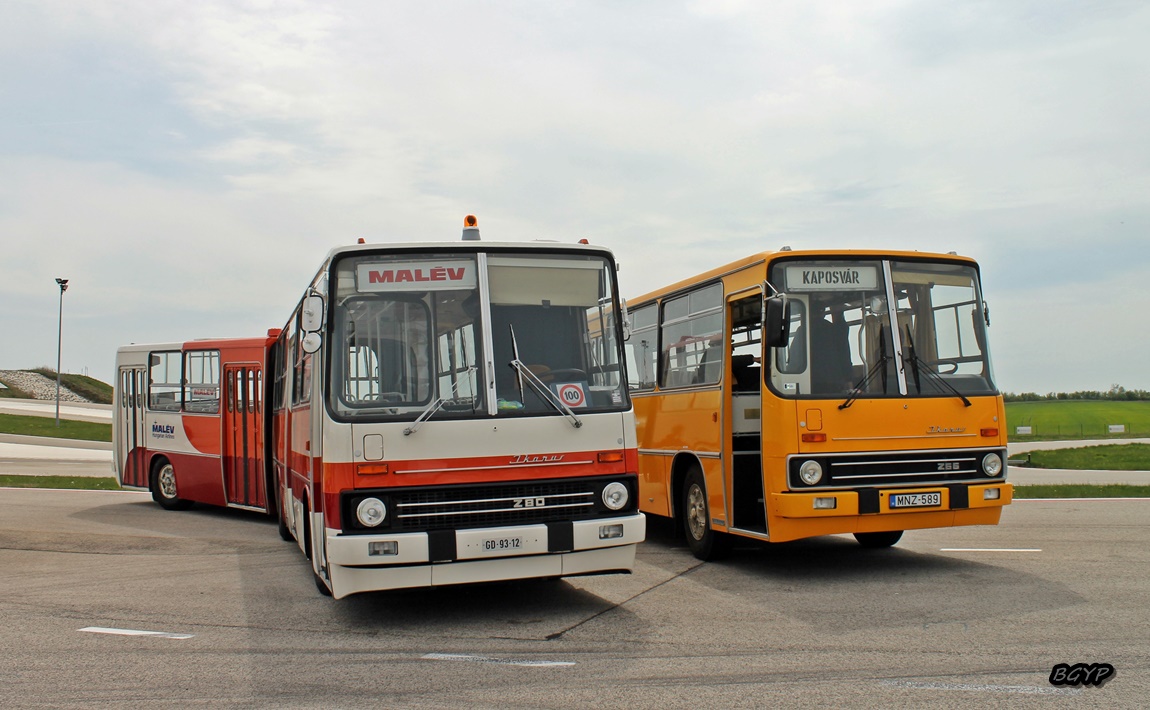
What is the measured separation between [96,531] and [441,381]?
9.41 metres

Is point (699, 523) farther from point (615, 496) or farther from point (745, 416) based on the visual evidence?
point (615, 496)

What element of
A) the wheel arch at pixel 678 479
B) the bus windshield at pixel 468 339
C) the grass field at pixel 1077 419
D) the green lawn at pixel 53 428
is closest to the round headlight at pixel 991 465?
the wheel arch at pixel 678 479

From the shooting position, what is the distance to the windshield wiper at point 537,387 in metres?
8.00

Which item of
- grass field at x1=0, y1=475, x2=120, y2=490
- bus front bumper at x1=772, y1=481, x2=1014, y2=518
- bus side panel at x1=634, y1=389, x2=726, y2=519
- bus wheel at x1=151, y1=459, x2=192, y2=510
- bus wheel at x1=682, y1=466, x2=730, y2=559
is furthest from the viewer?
grass field at x1=0, y1=475, x2=120, y2=490

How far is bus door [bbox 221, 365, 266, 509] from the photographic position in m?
16.2

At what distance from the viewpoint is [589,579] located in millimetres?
10047

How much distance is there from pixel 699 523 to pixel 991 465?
9.98ft

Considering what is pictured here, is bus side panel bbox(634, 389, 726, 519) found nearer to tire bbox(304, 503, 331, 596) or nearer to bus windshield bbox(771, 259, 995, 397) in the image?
bus windshield bbox(771, 259, 995, 397)

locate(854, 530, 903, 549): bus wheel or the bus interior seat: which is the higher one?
the bus interior seat

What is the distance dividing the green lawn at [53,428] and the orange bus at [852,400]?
38.4 metres

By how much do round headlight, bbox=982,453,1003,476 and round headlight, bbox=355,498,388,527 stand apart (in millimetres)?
5673

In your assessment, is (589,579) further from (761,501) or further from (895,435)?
(895,435)

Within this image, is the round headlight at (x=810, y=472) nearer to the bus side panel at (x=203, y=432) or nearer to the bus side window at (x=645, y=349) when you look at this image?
the bus side window at (x=645, y=349)

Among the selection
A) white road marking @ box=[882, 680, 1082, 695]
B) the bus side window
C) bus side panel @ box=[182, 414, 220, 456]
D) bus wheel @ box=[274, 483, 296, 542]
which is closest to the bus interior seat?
the bus side window
